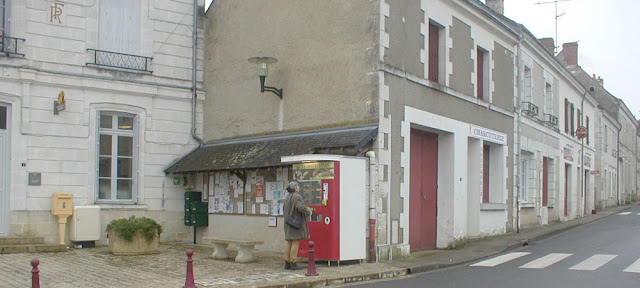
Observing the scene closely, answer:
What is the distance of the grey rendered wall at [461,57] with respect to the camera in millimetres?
14680

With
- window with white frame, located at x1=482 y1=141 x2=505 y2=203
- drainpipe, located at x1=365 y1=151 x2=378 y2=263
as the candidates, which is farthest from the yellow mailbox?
window with white frame, located at x1=482 y1=141 x2=505 y2=203

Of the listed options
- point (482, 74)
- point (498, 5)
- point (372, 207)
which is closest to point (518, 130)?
point (482, 74)

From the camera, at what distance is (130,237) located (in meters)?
12.1

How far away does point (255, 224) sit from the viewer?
13344 mm

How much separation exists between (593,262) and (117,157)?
10.5 meters

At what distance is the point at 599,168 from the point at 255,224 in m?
25.3

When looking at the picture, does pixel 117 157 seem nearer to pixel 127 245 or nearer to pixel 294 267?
pixel 127 245

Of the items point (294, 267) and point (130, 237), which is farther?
point (130, 237)

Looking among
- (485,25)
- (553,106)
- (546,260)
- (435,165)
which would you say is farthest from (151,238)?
(553,106)

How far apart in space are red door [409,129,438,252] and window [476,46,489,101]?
2.88m

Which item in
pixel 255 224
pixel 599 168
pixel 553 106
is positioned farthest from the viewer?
pixel 599 168

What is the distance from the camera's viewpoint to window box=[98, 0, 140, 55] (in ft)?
47.0

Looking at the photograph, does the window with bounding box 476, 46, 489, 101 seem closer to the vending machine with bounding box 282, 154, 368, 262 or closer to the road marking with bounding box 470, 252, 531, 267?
the road marking with bounding box 470, 252, 531, 267

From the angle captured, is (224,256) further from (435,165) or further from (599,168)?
(599,168)
